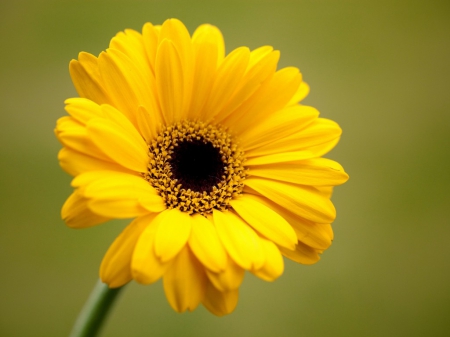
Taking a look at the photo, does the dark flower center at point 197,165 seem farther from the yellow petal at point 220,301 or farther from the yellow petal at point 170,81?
the yellow petal at point 220,301

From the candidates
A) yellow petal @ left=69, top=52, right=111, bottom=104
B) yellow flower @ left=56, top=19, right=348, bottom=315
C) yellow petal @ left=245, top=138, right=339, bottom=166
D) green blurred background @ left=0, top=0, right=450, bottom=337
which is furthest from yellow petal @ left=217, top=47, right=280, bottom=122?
green blurred background @ left=0, top=0, right=450, bottom=337

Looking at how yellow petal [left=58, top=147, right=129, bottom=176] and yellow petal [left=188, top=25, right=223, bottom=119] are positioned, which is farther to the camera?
yellow petal [left=188, top=25, right=223, bottom=119]

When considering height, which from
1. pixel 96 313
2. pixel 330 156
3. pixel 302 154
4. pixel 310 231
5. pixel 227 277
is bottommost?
pixel 96 313

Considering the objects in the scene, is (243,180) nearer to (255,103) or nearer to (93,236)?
(255,103)

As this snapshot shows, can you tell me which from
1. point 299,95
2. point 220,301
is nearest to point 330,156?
point 299,95

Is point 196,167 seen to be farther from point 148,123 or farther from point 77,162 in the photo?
point 77,162

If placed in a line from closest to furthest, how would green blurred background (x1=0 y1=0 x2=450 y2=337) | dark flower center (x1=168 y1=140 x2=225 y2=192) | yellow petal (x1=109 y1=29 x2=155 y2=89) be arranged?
yellow petal (x1=109 y1=29 x2=155 y2=89)
dark flower center (x1=168 y1=140 x2=225 y2=192)
green blurred background (x1=0 y1=0 x2=450 y2=337)

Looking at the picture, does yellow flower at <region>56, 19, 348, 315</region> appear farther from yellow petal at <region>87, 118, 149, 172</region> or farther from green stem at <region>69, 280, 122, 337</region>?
green stem at <region>69, 280, 122, 337</region>

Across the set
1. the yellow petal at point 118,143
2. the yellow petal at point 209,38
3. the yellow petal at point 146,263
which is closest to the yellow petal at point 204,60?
the yellow petal at point 209,38

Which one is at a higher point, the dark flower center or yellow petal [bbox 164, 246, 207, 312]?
the dark flower center
